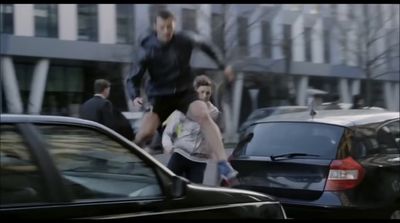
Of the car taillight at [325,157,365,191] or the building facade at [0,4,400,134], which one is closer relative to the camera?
the car taillight at [325,157,365,191]

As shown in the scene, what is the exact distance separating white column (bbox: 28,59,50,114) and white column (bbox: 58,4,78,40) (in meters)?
1.53

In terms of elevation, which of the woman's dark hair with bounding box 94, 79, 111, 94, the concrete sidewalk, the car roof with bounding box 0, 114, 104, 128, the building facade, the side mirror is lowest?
the concrete sidewalk

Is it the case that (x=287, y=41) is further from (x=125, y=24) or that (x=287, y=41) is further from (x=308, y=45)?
(x=125, y=24)

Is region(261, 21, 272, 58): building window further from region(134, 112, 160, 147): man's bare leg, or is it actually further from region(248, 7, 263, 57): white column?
region(134, 112, 160, 147): man's bare leg

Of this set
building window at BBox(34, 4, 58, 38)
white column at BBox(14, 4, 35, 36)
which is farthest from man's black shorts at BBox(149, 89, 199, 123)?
building window at BBox(34, 4, 58, 38)

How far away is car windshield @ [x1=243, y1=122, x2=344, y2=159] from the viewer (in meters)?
5.86

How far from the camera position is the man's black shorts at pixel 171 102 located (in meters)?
5.89

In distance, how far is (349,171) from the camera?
5.69m

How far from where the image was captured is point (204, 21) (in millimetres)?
28562

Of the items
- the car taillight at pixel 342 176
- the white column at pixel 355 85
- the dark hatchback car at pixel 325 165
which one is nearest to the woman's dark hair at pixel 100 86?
the dark hatchback car at pixel 325 165

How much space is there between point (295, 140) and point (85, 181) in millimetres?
3133

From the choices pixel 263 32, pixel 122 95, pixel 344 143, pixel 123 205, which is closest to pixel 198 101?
pixel 344 143

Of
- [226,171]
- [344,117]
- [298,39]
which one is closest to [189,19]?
[298,39]

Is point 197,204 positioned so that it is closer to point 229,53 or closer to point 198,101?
point 198,101
